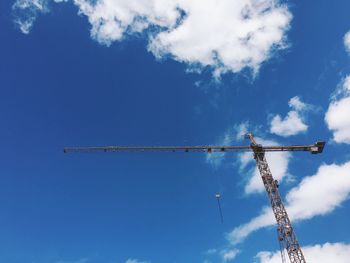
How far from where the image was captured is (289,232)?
3081 inches

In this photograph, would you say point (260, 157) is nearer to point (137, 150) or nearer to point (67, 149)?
point (137, 150)

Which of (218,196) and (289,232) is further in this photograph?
(218,196)

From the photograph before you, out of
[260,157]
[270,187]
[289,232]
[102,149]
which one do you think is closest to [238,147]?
[260,157]

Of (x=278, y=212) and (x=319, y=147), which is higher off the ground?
(x=319, y=147)

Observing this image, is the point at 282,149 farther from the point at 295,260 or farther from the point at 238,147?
the point at 295,260

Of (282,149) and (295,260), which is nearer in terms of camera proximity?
(295,260)

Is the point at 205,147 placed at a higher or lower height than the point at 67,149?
lower

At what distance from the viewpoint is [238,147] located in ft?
318

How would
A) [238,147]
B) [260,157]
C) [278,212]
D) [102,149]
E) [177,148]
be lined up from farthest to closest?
1. [102,149]
2. [177,148]
3. [238,147]
4. [260,157]
5. [278,212]

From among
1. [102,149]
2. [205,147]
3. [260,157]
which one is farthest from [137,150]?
[260,157]

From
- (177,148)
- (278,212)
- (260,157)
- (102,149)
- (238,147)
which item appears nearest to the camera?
(278,212)

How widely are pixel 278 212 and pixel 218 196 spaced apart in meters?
13.7

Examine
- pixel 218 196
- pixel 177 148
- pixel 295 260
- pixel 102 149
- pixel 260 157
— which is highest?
pixel 102 149

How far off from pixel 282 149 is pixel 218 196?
2268 centimetres
